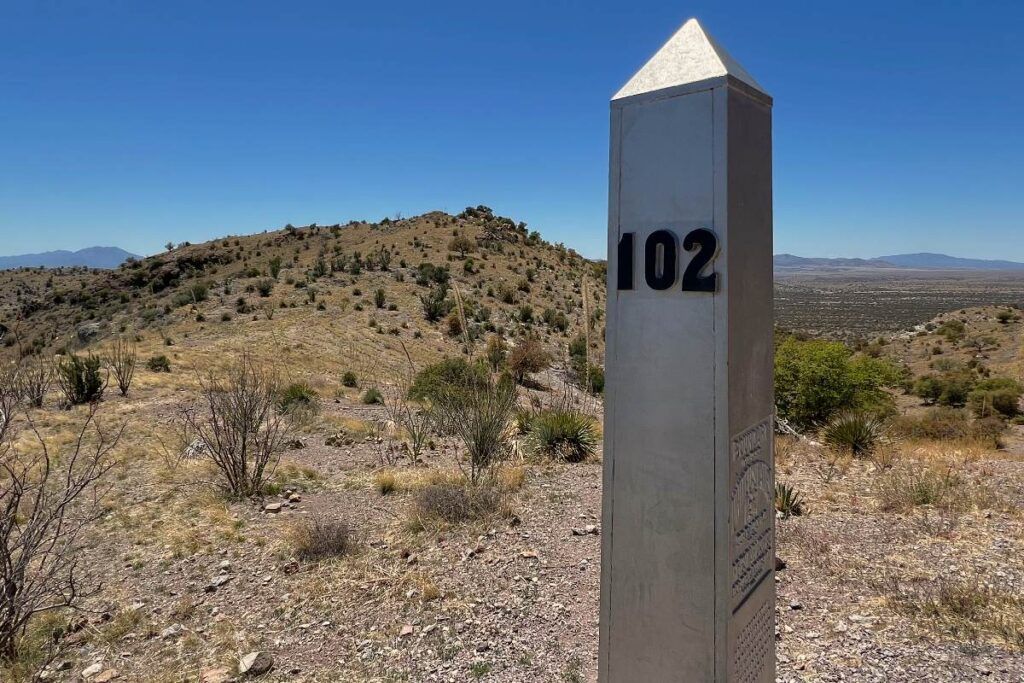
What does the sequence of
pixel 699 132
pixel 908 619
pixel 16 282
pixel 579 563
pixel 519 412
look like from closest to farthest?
pixel 699 132 → pixel 908 619 → pixel 579 563 → pixel 519 412 → pixel 16 282

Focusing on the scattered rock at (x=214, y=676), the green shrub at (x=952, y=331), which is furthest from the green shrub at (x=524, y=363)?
the green shrub at (x=952, y=331)

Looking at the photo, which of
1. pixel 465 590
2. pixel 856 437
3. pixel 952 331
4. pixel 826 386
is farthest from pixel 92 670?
pixel 952 331

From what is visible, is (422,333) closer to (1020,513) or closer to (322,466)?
(322,466)

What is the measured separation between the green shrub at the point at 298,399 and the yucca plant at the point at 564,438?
16.0ft

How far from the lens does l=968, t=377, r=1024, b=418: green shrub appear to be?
16.4m

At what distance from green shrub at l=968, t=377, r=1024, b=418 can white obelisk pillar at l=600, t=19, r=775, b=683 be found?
1719 centimetres

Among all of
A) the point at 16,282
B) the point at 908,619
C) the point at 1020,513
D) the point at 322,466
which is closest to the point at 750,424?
the point at 908,619

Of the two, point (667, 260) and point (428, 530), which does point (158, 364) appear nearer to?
point (428, 530)

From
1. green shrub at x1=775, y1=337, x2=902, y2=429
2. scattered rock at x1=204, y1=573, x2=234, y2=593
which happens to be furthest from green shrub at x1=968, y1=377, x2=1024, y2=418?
scattered rock at x1=204, y1=573, x2=234, y2=593

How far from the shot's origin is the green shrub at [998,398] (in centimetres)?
1638

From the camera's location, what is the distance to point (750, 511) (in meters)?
2.76

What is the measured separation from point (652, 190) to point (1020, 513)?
21.4ft

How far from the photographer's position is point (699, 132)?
2521 millimetres

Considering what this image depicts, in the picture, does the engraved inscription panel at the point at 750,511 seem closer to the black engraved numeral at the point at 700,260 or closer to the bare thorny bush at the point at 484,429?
the black engraved numeral at the point at 700,260
